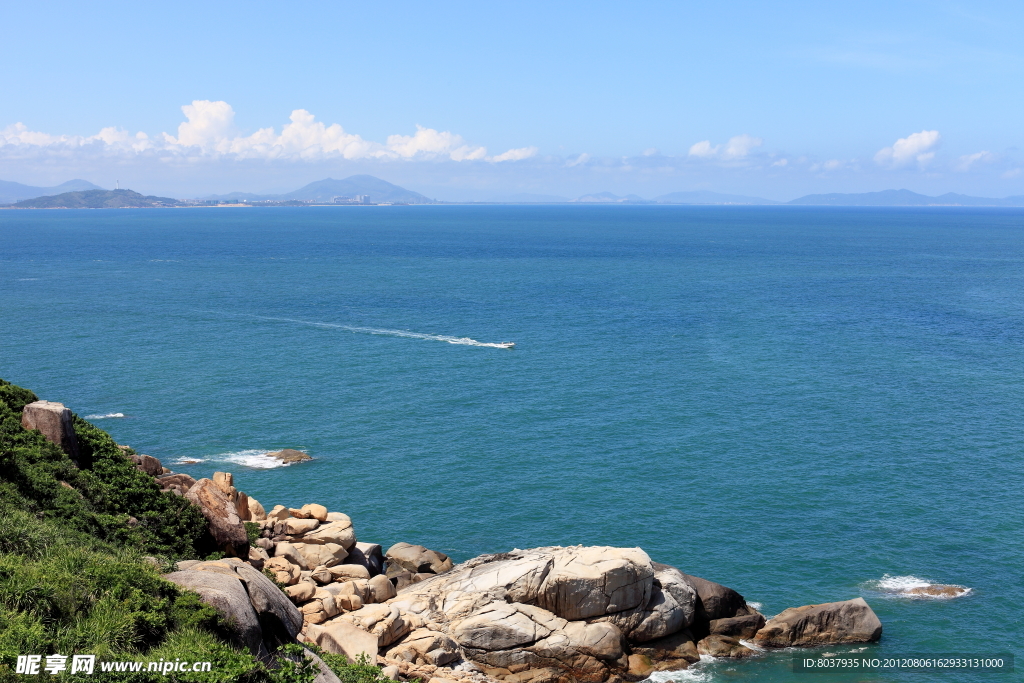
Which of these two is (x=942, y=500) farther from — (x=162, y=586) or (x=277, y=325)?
(x=277, y=325)

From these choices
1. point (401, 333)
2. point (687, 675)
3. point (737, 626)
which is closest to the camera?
point (687, 675)

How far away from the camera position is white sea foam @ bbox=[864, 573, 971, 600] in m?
48.2

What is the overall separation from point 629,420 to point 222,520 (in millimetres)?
46675

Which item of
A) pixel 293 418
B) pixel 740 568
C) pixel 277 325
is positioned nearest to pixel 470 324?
pixel 277 325

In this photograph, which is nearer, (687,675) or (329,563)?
(687,675)

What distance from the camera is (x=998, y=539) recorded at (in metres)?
54.8

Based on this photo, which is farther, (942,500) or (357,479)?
(357,479)

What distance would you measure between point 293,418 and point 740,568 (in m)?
44.4

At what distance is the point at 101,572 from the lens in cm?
2477

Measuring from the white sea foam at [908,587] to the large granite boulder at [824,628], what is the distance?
605 centimetres

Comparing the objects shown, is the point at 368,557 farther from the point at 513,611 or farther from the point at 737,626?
the point at 737,626

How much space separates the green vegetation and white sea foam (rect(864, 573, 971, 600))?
33110mm

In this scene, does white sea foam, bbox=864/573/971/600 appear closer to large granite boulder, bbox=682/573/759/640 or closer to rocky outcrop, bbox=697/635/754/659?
large granite boulder, bbox=682/573/759/640

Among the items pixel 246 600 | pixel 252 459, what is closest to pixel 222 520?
pixel 246 600
